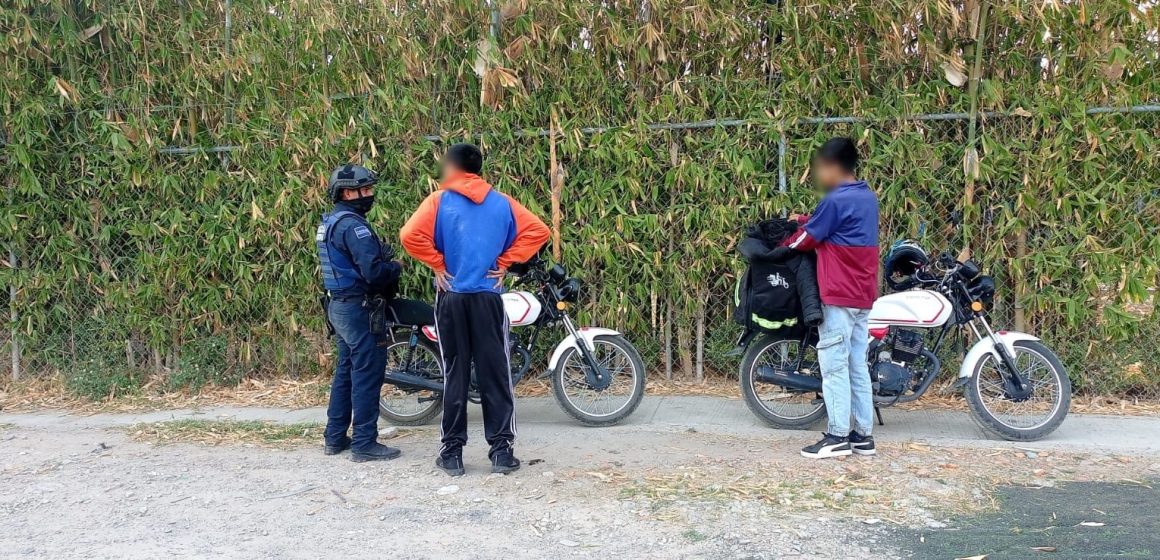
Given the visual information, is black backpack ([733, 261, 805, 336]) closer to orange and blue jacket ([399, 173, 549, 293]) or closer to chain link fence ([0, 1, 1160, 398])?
chain link fence ([0, 1, 1160, 398])

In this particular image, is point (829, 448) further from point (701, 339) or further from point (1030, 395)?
point (701, 339)

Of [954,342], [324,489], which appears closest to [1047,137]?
[954,342]

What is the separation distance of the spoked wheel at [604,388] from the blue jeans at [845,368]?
1.30 meters

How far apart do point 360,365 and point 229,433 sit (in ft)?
4.44

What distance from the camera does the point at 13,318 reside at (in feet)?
24.7

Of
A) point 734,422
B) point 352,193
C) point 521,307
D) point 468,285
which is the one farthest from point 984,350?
point 352,193

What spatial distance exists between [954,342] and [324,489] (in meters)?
4.20

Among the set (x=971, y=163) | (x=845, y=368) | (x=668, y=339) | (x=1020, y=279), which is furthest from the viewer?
(x=668, y=339)

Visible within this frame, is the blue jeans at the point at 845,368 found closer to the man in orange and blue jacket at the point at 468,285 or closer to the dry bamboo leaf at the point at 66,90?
the man in orange and blue jacket at the point at 468,285

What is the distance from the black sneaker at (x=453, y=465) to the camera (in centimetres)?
509

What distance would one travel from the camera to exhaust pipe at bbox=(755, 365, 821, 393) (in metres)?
5.71

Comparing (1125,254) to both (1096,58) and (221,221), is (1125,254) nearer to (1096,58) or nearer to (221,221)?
(1096,58)

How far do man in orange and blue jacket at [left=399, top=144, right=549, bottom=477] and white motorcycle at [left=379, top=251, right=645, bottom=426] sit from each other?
2.80ft

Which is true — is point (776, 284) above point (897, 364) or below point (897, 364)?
above
